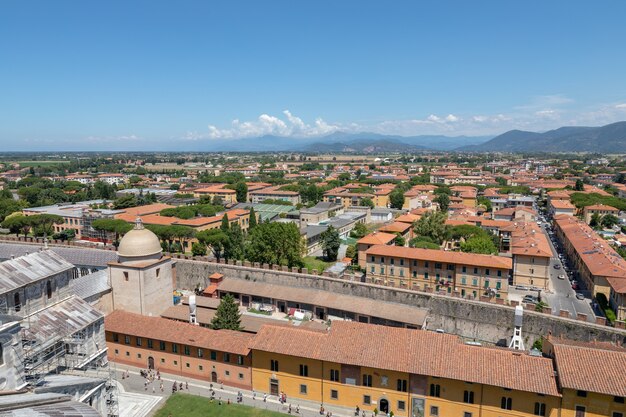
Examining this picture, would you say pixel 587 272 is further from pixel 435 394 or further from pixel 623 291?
pixel 435 394

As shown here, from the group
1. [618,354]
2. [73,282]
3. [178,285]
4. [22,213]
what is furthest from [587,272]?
[22,213]

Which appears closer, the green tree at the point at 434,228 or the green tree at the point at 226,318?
the green tree at the point at 226,318

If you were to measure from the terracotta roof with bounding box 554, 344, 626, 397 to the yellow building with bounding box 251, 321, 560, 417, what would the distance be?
0.71 m

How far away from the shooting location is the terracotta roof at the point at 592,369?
2032 cm

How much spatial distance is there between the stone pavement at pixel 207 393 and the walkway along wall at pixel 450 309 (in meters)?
13.2

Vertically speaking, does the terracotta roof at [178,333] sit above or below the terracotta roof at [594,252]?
below

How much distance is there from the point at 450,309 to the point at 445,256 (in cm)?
773

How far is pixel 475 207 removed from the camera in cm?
8669

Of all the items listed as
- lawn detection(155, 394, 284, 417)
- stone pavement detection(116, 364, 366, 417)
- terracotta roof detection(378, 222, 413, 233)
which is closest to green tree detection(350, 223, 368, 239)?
terracotta roof detection(378, 222, 413, 233)

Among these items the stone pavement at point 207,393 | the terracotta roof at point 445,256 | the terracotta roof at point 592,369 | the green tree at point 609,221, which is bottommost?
the stone pavement at point 207,393

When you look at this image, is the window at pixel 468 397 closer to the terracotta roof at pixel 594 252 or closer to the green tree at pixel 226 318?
the green tree at pixel 226 318

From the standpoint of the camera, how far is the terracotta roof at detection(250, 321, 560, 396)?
21984 millimetres

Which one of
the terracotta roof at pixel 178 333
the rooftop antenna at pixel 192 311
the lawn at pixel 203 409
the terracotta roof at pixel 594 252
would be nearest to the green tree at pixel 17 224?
the terracotta roof at pixel 178 333

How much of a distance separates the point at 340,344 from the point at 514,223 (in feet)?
158
